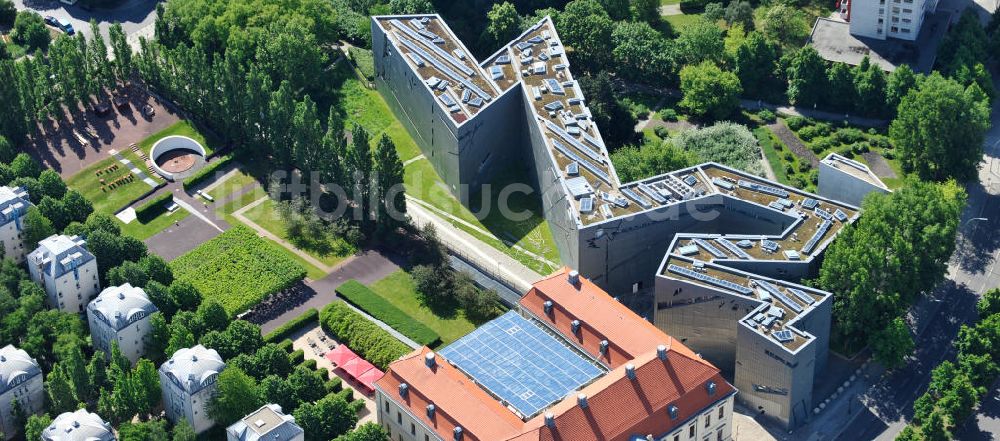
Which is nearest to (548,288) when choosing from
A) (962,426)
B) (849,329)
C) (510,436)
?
(510,436)

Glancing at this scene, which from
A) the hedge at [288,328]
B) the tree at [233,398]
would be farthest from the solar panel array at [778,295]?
the tree at [233,398]

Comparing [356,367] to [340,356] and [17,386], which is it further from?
[17,386]

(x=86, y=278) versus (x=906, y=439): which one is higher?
(x=86, y=278)

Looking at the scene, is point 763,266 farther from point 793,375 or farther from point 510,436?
point 510,436

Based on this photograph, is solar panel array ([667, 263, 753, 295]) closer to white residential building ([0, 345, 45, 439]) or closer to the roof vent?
the roof vent

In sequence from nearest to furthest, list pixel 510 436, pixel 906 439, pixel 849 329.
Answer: pixel 510 436 → pixel 906 439 → pixel 849 329

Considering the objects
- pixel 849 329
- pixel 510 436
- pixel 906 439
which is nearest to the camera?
pixel 510 436
